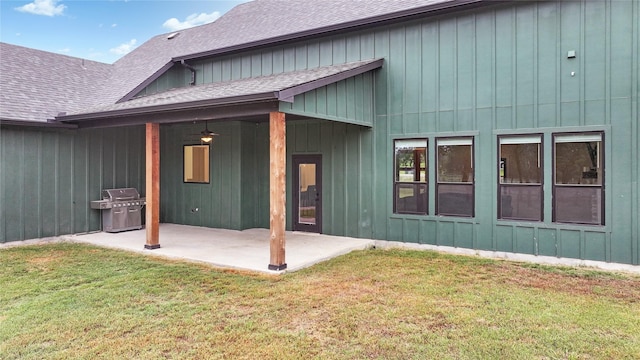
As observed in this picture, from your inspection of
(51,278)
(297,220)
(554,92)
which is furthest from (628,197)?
(51,278)

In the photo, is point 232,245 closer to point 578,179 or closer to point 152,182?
point 152,182

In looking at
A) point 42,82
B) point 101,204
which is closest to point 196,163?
point 101,204

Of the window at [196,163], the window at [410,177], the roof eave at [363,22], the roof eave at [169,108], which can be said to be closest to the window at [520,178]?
the window at [410,177]

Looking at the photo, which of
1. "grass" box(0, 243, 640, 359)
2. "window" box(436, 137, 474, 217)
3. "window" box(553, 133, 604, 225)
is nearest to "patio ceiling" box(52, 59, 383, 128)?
"window" box(436, 137, 474, 217)

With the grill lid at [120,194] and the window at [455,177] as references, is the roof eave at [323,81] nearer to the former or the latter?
the window at [455,177]

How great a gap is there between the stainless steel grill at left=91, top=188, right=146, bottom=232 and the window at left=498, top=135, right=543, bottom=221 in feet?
29.3

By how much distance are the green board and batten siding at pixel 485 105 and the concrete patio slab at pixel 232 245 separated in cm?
89

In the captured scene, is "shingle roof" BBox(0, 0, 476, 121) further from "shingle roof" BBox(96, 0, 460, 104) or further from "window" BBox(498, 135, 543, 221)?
"window" BBox(498, 135, 543, 221)

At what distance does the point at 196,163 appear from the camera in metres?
11.6

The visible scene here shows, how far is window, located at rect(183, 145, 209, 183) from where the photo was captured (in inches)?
451

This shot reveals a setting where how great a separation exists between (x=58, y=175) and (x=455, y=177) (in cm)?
912

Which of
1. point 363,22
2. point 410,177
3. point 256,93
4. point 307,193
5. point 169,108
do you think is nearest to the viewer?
point 256,93

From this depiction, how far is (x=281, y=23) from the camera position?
35.5 ft

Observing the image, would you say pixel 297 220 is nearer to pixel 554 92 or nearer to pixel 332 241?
pixel 332 241
